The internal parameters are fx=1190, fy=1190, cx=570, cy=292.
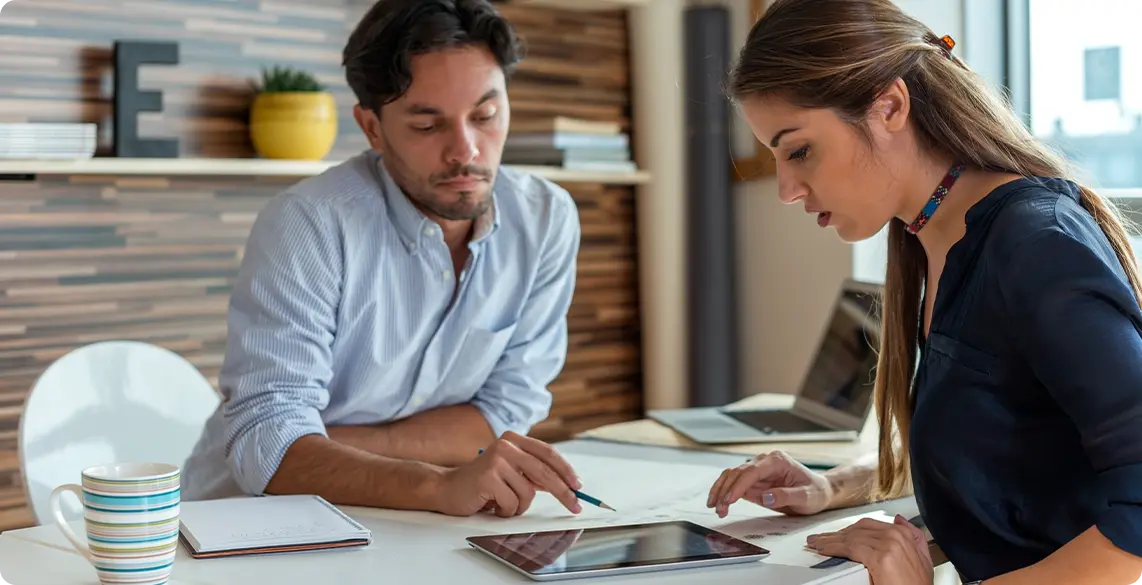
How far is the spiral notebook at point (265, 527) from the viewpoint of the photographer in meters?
1.22

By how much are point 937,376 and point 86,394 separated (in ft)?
4.41

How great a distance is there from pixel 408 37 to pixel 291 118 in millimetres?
1136

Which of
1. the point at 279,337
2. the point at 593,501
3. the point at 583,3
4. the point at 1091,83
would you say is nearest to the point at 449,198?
the point at 279,337

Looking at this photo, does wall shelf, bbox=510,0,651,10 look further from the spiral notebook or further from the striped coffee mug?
the striped coffee mug

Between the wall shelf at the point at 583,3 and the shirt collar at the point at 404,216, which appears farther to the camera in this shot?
the wall shelf at the point at 583,3

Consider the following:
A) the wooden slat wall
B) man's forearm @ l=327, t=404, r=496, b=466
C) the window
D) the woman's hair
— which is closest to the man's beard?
man's forearm @ l=327, t=404, r=496, b=466

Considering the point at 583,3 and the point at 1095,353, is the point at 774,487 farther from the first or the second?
the point at 583,3

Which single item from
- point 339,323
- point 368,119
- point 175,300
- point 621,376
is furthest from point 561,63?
point 339,323

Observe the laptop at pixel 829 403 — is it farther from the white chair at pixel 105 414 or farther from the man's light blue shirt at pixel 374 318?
the white chair at pixel 105 414

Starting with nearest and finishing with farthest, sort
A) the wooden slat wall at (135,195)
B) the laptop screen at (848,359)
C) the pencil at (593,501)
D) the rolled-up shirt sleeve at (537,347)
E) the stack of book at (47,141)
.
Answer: the pencil at (593,501), the rolled-up shirt sleeve at (537,347), the laptop screen at (848,359), the stack of book at (47,141), the wooden slat wall at (135,195)

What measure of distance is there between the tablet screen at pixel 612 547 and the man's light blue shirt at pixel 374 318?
1.70 ft

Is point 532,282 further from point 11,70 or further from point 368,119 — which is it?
point 11,70

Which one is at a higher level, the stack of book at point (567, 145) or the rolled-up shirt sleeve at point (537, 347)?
the stack of book at point (567, 145)

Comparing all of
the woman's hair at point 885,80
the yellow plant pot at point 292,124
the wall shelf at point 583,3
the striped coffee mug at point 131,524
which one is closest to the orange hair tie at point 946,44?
the woman's hair at point 885,80
